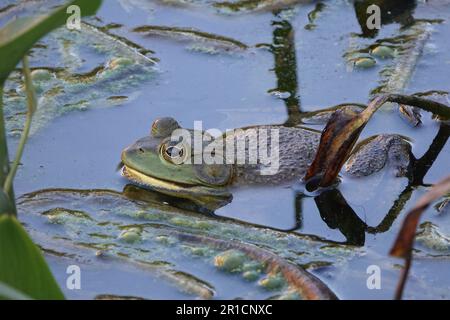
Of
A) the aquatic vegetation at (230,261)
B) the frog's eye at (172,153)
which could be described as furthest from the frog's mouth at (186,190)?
the aquatic vegetation at (230,261)

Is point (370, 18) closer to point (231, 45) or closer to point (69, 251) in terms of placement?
point (231, 45)

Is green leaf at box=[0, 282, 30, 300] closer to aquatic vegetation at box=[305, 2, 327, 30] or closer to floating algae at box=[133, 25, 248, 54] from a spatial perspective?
floating algae at box=[133, 25, 248, 54]

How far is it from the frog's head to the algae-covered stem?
0.42m

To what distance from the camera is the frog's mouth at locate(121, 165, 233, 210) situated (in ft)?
13.6

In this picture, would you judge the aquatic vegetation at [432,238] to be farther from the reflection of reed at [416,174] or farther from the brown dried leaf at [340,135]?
the brown dried leaf at [340,135]

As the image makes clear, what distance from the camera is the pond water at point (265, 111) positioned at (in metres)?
3.53

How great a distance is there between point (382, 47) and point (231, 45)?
85 cm

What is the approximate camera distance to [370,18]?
5.73 m

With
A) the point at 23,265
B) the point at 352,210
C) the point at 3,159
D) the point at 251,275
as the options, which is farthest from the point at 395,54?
the point at 23,265

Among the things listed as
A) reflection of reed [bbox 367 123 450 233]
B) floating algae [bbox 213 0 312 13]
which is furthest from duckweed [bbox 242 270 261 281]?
floating algae [bbox 213 0 312 13]

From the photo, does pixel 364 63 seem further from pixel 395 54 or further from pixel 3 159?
pixel 3 159

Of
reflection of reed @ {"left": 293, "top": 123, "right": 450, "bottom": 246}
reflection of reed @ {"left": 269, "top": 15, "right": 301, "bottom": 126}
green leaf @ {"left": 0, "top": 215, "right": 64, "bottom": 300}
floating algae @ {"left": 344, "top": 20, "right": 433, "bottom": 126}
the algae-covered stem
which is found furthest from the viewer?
floating algae @ {"left": 344, "top": 20, "right": 433, "bottom": 126}

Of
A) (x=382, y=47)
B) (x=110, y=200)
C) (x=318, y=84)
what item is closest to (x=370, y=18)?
(x=382, y=47)

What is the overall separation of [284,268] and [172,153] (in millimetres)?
926
